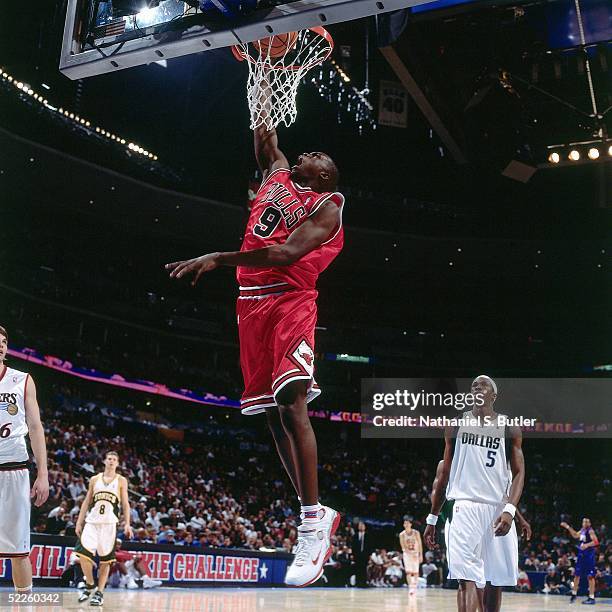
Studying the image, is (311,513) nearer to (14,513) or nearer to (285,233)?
(285,233)

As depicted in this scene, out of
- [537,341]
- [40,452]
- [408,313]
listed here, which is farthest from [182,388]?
[40,452]

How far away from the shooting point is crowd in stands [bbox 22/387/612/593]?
612 inches

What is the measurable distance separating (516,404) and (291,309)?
844 inches

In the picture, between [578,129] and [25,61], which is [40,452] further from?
[578,129]

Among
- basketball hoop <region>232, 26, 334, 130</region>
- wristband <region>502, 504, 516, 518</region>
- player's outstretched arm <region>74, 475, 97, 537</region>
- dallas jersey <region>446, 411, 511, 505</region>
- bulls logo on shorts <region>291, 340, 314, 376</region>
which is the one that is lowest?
player's outstretched arm <region>74, 475, 97, 537</region>

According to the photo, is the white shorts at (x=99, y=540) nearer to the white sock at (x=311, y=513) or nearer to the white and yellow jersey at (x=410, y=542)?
the white sock at (x=311, y=513)

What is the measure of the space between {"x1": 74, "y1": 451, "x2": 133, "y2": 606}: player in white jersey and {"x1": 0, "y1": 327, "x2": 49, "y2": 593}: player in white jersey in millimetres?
3045

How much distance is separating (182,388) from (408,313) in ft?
26.4

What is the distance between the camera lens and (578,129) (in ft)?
33.1

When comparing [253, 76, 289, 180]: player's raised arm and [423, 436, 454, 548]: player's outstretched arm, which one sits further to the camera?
[423, 436, 454, 548]: player's outstretched arm

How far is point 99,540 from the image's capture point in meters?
9.12

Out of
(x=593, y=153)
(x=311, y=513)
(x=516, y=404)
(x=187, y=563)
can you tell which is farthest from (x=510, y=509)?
(x=516, y=404)

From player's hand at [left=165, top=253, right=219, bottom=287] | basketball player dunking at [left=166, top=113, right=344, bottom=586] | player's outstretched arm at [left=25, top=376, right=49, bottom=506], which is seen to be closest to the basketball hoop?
basketball player dunking at [left=166, top=113, right=344, bottom=586]

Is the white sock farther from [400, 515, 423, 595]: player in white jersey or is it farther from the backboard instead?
[400, 515, 423, 595]: player in white jersey
